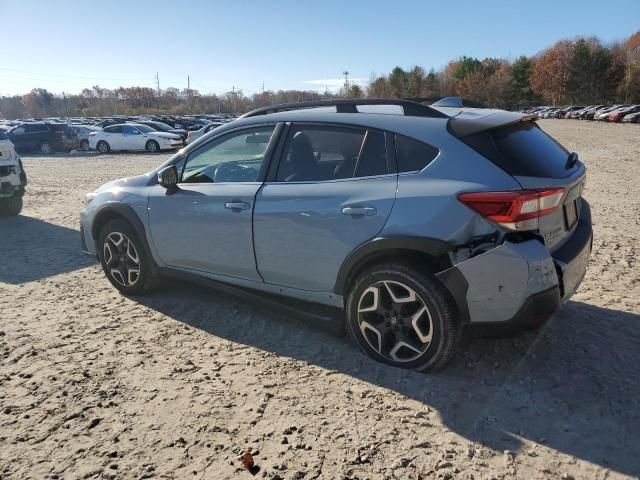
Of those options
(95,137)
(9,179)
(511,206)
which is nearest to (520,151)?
(511,206)

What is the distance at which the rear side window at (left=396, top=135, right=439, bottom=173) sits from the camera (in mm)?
3240

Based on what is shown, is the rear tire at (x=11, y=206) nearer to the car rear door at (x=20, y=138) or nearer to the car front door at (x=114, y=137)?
the car front door at (x=114, y=137)

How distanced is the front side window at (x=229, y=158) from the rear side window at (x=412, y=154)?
116 cm

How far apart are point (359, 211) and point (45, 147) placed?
28.9m

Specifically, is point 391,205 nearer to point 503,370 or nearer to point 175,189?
point 503,370

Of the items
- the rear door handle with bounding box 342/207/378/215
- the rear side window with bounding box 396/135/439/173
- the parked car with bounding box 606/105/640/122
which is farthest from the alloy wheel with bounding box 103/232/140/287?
the parked car with bounding box 606/105/640/122

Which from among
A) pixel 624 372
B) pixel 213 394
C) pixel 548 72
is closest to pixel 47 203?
pixel 213 394

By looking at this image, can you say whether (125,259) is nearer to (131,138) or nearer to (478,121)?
(478,121)

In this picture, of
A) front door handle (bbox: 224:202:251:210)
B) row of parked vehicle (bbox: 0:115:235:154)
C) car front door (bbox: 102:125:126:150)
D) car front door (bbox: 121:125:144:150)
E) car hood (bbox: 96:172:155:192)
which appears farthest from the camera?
car front door (bbox: 102:125:126:150)

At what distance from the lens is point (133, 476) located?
8.29 ft

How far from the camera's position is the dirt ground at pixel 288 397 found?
2.60 m

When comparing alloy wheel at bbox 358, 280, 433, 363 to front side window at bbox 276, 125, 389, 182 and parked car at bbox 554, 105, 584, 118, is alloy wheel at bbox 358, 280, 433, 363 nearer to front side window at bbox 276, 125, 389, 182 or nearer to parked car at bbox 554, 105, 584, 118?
front side window at bbox 276, 125, 389, 182

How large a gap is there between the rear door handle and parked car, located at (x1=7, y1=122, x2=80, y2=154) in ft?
93.4

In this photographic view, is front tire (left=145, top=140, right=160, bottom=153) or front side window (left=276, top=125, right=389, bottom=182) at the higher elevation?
front side window (left=276, top=125, right=389, bottom=182)
